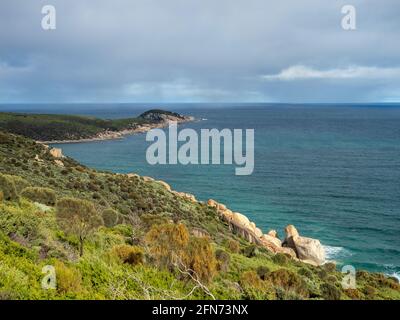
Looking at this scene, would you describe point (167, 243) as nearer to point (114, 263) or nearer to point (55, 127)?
point (114, 263)

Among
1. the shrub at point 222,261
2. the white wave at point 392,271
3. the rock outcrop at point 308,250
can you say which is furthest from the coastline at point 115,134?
the shrub at point 222,261

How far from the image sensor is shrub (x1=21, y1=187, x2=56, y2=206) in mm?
20312

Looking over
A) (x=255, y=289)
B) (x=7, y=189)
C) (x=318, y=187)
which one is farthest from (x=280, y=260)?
(x=318, y=187)

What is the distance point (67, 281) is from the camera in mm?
8844

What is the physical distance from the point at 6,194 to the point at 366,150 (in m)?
97.0

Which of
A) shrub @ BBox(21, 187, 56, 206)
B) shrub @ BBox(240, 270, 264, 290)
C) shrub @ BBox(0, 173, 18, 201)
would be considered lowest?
shrub @ BBox(240, 270, 264, 290)

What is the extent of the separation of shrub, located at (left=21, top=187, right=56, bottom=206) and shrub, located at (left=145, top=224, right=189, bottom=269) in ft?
28.2

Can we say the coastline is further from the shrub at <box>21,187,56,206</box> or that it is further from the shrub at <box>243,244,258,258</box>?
the shrub at <box>243,244,258,258</box>

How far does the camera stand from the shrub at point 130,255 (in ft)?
39.9

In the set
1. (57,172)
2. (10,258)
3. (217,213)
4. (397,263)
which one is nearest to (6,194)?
(10,258)

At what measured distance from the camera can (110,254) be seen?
1234 centimetres

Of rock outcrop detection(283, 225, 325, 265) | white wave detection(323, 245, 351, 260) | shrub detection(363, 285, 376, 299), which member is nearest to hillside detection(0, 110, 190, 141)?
rock outcrop detection(283, 225, 325, 265)
